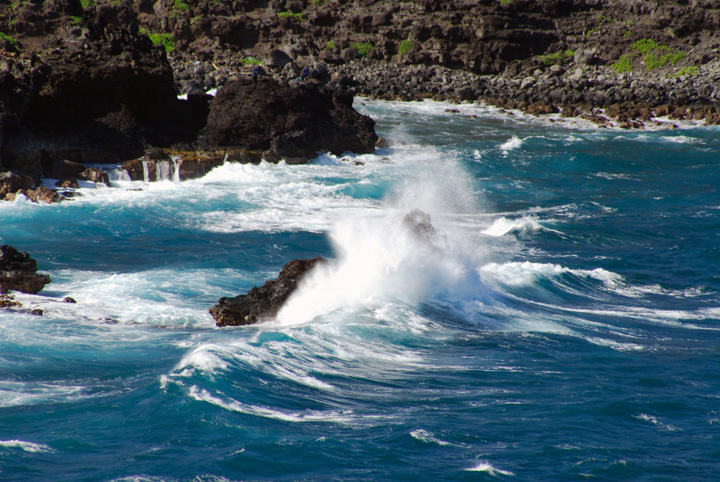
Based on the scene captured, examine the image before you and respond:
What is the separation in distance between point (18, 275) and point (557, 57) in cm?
6397

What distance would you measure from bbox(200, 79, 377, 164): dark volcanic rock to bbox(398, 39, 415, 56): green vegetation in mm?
40436

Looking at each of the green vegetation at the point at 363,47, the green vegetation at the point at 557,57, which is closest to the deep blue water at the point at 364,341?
the green vegetation at the point at 557,57

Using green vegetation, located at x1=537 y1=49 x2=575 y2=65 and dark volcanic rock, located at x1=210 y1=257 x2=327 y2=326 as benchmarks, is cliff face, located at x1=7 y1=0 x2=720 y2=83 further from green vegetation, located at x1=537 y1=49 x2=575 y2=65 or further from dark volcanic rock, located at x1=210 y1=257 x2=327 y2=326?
dark volcanic rock, located at x1=210 y1=257 x2=327 y2=326

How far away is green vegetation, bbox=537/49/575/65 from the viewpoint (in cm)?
6850

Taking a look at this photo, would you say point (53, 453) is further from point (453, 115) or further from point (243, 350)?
point (453, 115)

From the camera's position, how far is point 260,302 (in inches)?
543

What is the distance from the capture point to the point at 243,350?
1077 cm

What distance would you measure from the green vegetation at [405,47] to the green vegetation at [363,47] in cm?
293

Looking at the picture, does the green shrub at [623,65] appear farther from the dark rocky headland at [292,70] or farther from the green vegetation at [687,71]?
the green vegetation at [687,71]

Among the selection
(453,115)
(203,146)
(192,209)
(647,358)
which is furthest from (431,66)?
(647,358)

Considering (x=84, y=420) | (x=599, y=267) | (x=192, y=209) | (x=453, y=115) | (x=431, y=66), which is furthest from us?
(x=431, y=66)

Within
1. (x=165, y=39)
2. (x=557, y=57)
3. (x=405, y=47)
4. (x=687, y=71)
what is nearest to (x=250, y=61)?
(x=165, y=39)

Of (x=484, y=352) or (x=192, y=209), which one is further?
(x=192, y=209)

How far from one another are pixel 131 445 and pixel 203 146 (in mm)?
24167
